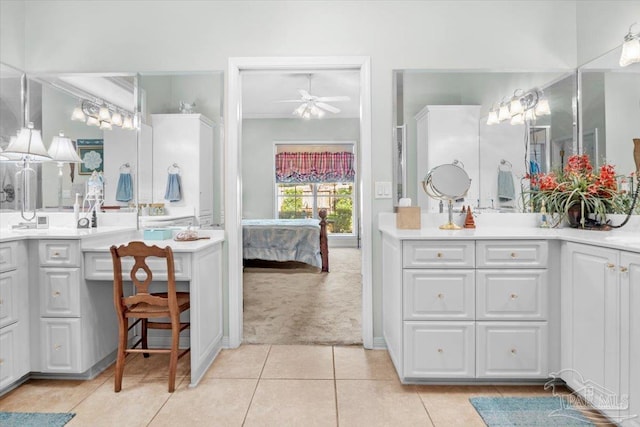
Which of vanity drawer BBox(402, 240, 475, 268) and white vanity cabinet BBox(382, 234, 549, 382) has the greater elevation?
vanity drawer BBox(402, 240, 475, 268)

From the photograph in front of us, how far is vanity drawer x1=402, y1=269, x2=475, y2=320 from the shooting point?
227 cm

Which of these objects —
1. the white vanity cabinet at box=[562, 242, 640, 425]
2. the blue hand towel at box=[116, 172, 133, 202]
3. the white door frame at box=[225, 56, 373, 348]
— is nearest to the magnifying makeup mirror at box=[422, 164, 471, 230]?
the white door frame at box=[225, 56, 373, 348]

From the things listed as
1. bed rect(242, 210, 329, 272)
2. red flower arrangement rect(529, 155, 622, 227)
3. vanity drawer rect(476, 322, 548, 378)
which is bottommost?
vanity drawer rect(476, 322, 548, 378)

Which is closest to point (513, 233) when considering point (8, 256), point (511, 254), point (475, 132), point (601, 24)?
point (511, 254)

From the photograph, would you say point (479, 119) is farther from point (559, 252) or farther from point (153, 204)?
point (153, 204)

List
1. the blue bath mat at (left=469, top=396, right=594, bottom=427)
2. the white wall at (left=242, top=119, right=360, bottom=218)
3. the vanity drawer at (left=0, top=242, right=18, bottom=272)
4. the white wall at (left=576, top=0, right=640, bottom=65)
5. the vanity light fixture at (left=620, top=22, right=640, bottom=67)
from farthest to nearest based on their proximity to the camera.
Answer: the white wall at (left=242, top=119, right=360, bottom=218)
the white wall at (left=576, top=0, right=640, bottom=65)
the vanity light fixture at (left=620, top=22, right=640, bottom=67)
the vanity drawer at (left=0, top=242, right=18, bottom=272)
the blue bath mat at (left=469, top=396, right=594, bottom=427)

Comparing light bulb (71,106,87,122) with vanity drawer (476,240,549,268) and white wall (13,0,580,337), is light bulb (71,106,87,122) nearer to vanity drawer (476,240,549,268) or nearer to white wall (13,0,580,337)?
white wall (13,0,580,337)

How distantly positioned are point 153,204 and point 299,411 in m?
1.85

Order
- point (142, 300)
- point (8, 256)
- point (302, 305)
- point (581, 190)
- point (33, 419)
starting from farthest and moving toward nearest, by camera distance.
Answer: point (302, 305), point (581, 190), point (142, 300), point (8, 256), point (33, 419)

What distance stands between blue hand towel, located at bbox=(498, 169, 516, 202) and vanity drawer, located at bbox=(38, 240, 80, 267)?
285 cm

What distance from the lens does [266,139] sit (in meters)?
8.34

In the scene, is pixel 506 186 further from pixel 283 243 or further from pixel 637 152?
pixel 283 243

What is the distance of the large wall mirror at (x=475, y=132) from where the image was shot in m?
2.96

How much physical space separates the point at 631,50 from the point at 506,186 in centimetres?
107
